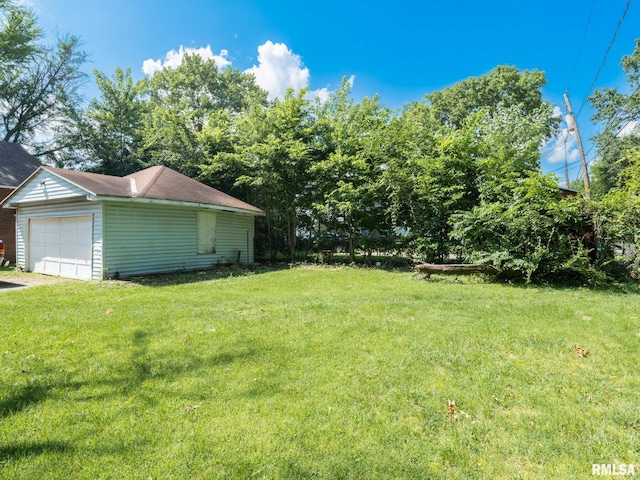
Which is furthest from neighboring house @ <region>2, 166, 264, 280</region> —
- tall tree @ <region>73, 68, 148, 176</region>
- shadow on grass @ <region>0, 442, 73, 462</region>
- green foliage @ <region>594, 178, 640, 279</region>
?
green foliage @ <region>594, 178, 640, 279</region>

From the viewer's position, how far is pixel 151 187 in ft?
34.3

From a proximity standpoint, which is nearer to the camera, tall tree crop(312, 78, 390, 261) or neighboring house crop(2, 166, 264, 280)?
neighboring house crop(2, 166, 264, 280)

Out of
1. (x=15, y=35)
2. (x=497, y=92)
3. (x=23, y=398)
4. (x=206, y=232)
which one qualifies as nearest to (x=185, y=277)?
(x=206, y=232)

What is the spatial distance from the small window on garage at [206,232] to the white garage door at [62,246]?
345 cm

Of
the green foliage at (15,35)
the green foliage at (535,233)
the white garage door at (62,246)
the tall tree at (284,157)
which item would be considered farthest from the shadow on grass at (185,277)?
the green foliage at (15,35)

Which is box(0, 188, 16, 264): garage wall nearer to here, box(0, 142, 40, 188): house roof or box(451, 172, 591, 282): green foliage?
box(0, 142, 40, 188): house roof

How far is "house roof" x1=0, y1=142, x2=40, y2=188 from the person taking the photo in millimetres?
14766

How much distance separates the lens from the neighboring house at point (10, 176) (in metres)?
13.8

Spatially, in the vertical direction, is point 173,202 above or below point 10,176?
below

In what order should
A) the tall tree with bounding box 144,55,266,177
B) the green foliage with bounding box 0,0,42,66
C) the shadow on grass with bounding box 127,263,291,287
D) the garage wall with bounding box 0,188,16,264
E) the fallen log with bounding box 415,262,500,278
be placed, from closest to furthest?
the fallen log with bounding box 415,262,500,278 → the shadow on grass with bounding box 127,263,291,287 → the garage wall with bounding box 0,188,16,264 → the green foliage with bounding box 0,0,42,66 → the tall tree with bounding box 144,55,266,177

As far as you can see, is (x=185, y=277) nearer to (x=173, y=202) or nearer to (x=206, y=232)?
(x=173, y=202)

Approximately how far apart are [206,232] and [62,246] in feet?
14.6

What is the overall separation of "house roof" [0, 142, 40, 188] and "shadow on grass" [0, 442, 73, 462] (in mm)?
17316

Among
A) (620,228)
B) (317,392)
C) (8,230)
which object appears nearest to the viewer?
(317,392)
